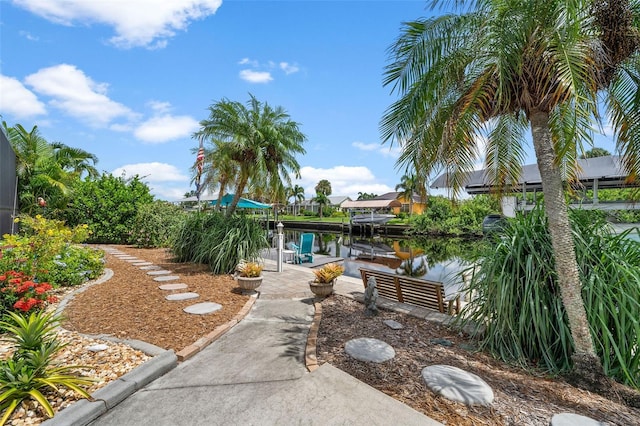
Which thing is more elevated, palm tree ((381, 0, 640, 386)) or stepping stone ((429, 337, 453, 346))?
palm tree ((381, 0, 640, 386))

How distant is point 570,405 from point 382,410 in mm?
1911

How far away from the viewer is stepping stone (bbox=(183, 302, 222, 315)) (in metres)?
4.95

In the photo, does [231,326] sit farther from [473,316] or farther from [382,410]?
[473,316]

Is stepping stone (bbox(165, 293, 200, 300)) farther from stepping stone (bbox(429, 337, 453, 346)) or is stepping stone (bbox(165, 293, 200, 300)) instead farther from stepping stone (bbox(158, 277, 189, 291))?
stepping stone (bbox(429, 337, 453, 346))

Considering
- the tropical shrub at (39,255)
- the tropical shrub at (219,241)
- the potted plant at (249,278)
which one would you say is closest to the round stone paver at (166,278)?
the tropical shrub at (219,241)

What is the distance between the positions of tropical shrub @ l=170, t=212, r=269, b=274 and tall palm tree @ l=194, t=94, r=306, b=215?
1.42m

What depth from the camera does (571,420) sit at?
96.3 inches

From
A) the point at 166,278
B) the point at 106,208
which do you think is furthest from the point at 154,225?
the point at 166,278

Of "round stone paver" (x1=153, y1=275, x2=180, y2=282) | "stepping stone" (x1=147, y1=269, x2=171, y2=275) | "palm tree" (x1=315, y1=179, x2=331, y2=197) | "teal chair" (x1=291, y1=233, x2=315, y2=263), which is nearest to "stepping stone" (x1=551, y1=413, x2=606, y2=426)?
"round stone paver" (x1=153, y1=275, x2=180, y2=282)

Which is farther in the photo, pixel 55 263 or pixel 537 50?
pixel 55 263

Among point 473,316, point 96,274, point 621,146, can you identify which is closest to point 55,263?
point 96,274

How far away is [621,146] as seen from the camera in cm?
362

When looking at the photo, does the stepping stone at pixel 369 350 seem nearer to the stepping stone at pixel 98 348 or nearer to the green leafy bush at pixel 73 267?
the stepping stone at pixel 98 348

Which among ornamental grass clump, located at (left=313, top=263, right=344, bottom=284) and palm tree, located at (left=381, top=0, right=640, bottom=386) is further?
ornamental grass clump, located at (left=313, top=263, right=344, bottom=284)
